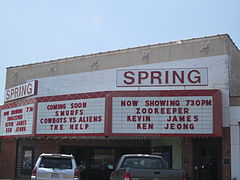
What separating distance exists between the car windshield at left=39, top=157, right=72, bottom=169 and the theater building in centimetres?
362

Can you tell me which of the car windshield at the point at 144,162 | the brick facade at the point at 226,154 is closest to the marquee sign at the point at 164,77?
the brick facade at the point at 226,154

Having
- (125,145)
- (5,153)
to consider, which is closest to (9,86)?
(5,153)

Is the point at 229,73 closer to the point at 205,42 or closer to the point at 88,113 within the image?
the point at 205,42

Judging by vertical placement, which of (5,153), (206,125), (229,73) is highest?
(229,73)

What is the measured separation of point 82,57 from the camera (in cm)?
2378

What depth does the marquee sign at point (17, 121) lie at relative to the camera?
21.1 metres

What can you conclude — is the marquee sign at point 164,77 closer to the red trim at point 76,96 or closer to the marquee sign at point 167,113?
the marquee sign at point 167,113

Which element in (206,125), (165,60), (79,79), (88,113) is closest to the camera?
(206,125)

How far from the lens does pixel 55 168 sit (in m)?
14.4

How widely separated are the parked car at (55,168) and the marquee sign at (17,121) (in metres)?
6.41

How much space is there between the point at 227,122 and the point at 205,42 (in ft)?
14.0

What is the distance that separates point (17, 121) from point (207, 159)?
10.5 metres

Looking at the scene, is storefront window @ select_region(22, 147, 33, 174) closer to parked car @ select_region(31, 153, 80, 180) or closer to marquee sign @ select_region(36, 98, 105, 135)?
marquee sign @ select_region(36, 98, 105, 135)

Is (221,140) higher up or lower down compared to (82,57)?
lower down
